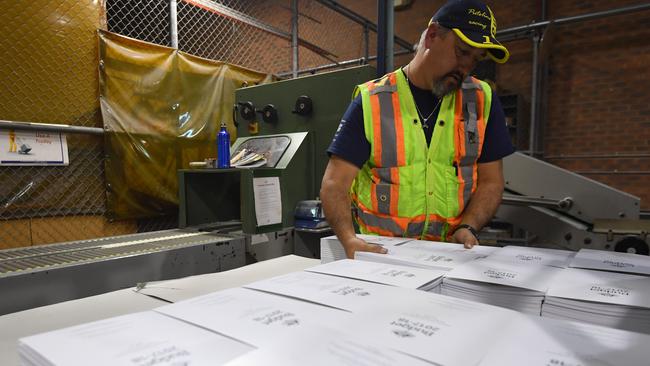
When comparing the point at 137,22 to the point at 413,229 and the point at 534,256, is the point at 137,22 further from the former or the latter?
the point at 534,256

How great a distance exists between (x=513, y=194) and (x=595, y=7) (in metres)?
3.55

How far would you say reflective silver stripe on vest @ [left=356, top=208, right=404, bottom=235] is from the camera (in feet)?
4.56

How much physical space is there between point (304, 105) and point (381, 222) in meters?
1.33

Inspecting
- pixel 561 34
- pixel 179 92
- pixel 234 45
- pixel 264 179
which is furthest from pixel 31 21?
pixel 561 34

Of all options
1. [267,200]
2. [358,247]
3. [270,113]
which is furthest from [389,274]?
[270,113]

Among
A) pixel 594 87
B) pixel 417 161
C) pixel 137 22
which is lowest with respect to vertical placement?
pixel 417 161

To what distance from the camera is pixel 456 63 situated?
137 cm

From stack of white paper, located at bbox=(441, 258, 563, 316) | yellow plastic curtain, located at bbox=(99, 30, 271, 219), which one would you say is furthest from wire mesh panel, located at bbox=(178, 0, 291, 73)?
stack of white paper, located at bbox=(441, 258, 563, 316)

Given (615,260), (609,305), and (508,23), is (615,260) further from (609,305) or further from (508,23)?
(508,23)

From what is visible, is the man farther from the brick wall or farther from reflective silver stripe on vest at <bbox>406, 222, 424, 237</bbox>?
the brick wall

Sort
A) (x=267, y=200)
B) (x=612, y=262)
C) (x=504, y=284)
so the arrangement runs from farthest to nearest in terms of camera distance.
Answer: (x=267, y=200) → (x=612, y=262) → (x=504, y=284)

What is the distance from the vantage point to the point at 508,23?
504 cm

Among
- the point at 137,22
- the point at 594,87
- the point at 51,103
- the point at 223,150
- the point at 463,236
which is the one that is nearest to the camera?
the point at 463,236

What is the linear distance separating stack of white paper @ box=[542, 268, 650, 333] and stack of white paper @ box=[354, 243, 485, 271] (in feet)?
0.63
